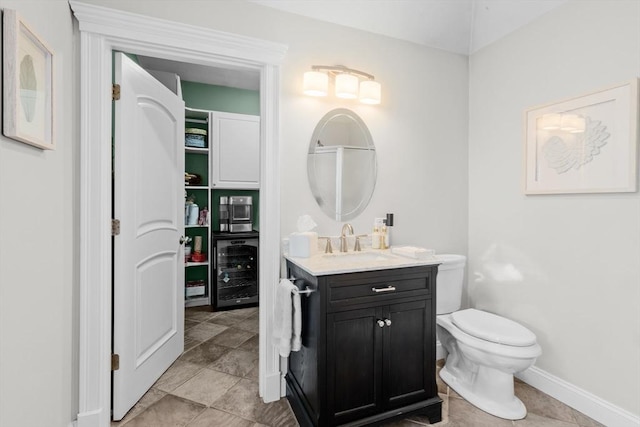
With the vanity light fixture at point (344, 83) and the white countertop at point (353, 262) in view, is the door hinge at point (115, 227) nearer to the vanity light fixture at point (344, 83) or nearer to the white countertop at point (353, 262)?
the white countertop at point (353, 262)

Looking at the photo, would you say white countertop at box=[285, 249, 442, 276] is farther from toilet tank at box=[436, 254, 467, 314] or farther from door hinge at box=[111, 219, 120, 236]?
door hinge at box=[111, 219, 120, 236]

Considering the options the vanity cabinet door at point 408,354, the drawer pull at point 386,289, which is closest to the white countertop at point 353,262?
the drawer pull at point 386,289

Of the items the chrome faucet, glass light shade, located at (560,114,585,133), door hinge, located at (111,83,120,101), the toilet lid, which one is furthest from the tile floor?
door hinge, located at (111,83,120,101)

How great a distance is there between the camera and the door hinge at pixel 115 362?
190cm

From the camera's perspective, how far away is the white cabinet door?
381 centimetres

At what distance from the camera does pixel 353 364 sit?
1.74m

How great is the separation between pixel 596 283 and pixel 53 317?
2.87 metres

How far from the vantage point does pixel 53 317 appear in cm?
151

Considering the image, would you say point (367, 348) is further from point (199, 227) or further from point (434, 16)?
point (199, 227)

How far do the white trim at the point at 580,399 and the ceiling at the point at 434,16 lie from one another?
2.40 meters

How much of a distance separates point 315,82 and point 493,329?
74.4 inches

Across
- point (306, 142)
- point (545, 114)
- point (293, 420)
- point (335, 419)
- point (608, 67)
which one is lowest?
point (293, 420)

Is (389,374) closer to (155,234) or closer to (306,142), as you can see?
(306,142)

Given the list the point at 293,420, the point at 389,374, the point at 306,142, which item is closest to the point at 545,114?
the point at 306,142
